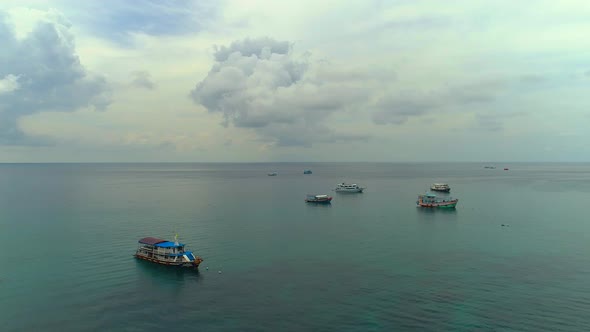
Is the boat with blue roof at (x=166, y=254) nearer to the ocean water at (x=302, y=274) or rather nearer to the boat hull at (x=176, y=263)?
the boat hull at (x=176, y=263)

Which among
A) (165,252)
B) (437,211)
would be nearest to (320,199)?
(437,211)

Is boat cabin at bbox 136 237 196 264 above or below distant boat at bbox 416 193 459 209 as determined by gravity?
below

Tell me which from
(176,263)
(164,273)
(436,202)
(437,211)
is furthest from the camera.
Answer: (436,202)

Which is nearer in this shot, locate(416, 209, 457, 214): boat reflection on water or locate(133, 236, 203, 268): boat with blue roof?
locate(133, 236, 203, 268): boat with blue roof

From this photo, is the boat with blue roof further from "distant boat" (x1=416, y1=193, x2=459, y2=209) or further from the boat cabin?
"distant boat" (x1=416, y1=193, x2=459, y2=209)

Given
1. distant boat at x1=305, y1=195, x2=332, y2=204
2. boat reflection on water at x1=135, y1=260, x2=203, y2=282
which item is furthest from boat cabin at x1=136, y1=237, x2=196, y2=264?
distant boat at x1=305, y1=195, x2=332, y2=204

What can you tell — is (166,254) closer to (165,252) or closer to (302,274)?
(165,252)

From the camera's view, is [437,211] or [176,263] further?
[437,211]

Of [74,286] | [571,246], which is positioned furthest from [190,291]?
[571,246]
